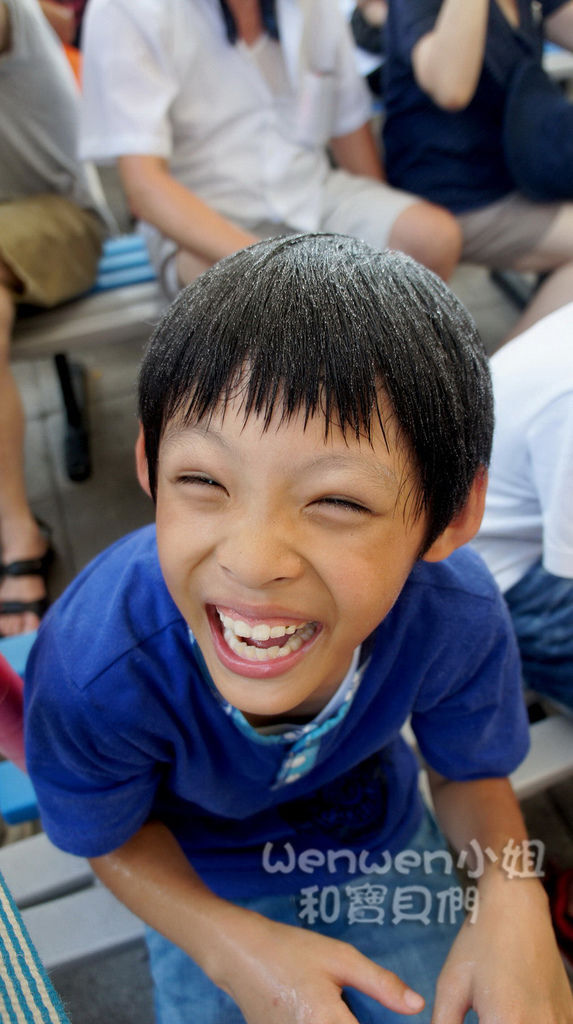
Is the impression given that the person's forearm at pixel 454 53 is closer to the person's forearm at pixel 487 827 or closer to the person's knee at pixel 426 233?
the person's knee at pixel 426 233

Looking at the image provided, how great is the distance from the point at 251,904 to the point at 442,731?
0.31 meters

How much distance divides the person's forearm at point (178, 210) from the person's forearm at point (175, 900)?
121cm

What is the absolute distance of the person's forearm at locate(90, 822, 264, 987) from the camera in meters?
0.76

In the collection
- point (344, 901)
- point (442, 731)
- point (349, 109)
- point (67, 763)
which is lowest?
point (344, 901)

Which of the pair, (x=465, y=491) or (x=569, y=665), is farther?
(x=569, y=665)

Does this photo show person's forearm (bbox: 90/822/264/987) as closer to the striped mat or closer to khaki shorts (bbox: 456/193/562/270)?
the striped mat

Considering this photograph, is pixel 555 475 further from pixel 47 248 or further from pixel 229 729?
pixel 47 248

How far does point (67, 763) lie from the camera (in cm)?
69

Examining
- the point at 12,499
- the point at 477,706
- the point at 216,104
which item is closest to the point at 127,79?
the point at 216,104

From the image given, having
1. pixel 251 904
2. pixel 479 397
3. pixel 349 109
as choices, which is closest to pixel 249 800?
pixel 251 904

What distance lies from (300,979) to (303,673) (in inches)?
12.6

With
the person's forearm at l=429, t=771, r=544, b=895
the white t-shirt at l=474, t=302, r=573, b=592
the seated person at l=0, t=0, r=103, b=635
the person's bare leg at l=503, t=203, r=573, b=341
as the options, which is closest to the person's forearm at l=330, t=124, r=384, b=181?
the person's bare leg at l=503, t=203, r=573, b=341

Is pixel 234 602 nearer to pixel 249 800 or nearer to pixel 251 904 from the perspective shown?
pixel 249 800

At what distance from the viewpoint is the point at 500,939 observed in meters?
0.78
